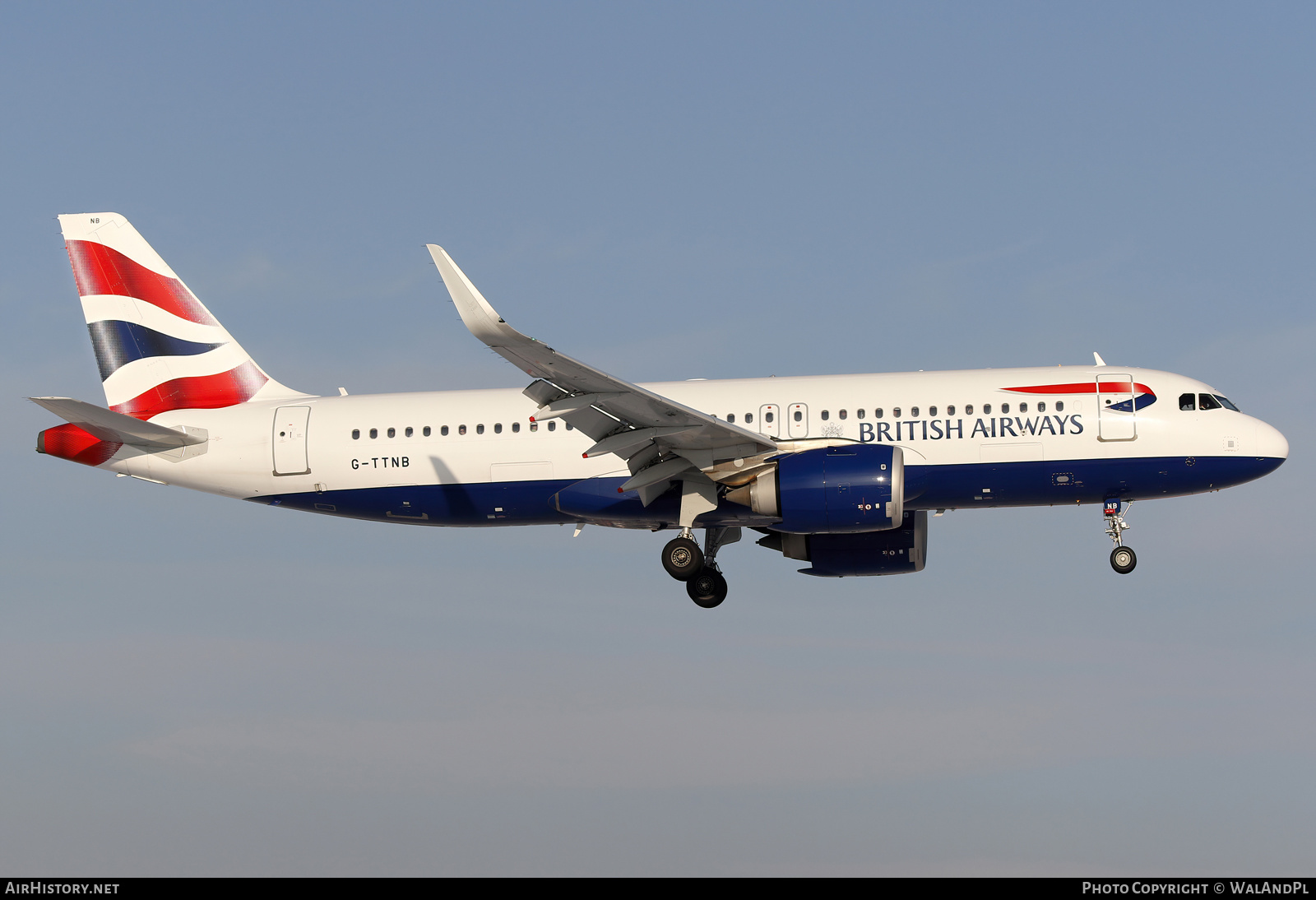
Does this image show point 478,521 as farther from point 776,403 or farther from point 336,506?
point 776,403

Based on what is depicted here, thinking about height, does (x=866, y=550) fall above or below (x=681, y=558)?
above

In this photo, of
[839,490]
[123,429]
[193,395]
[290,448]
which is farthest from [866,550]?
[123,429]

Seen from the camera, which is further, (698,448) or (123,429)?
(123,429)

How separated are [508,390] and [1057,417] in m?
13.0

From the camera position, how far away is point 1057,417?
103 ft

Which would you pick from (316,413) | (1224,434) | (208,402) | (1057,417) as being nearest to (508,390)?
(316,413)

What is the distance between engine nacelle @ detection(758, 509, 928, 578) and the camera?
3553 cm

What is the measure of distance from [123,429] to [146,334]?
429cm

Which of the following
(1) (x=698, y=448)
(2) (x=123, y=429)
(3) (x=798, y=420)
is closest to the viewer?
(1) (x=698, y=448)

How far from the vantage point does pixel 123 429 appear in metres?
33.3

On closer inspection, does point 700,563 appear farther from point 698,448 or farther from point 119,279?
point 119,279

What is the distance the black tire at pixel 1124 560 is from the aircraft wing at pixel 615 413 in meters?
8.76

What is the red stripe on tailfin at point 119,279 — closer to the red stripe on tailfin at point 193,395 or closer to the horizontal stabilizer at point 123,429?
the red stripe on tailfin at point 193,395

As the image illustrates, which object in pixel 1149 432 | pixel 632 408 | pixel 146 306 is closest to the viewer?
pixel 632 408
